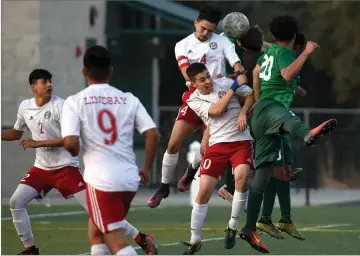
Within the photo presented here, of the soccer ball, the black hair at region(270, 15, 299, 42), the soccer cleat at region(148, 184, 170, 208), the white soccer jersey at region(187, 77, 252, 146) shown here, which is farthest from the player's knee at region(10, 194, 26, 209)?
the black hair at region(270, 15, 299, 42)

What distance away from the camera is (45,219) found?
22859 mm

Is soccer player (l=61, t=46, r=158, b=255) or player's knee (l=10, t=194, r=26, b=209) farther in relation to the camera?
player's knee (l=10, t=194, r=26, b=209)

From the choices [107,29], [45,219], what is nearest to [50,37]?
[107,29]

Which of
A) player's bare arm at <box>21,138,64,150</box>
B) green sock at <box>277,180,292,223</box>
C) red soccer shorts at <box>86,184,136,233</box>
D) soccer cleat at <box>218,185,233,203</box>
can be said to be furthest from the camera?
soccer cleat at <box>218,185,233,203</box>

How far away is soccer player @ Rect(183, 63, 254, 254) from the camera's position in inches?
572

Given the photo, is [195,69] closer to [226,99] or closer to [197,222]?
[226,99]

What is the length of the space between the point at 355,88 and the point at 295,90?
25218 millimetres

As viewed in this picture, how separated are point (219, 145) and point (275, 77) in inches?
37.8

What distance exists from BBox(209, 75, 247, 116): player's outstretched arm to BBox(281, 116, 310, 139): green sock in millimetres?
631

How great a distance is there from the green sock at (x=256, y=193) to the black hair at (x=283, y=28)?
139cm

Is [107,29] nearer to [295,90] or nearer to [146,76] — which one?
[146,76]

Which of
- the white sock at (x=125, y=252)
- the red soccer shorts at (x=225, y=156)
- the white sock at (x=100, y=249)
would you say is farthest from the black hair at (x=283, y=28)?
the white sock at (x=125, y=252)

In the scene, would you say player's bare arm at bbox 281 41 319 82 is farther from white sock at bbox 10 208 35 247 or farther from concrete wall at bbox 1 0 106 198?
concrete wall at bbox 1 0 106 198

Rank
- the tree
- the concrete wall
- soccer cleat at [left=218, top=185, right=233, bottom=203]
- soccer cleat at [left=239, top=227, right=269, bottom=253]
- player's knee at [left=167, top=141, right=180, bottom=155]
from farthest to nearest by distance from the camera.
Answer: the tree, the concrete wall, soccer cleat at [left=218, top=185, right=233, bottom=203], player's knee at [left=167, top=141, right=180, bottom=155], soccer cleat at [left=239, top=227, right=269, bottom=253]
